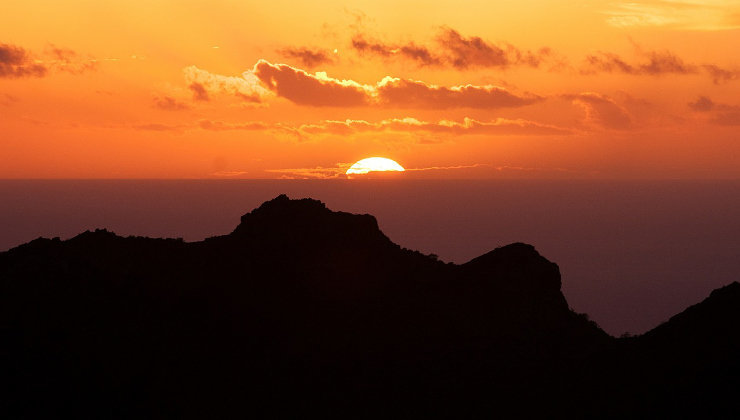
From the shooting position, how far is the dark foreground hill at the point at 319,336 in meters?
43.5

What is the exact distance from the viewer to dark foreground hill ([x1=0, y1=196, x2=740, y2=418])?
43.5 m

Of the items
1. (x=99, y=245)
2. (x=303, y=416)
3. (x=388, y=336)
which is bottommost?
(x=303, y=416)

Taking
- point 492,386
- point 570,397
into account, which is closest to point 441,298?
point 492,386

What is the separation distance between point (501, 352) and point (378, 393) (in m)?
8.66

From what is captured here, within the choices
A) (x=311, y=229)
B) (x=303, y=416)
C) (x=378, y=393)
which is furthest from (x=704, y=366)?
(x=311, y=229)

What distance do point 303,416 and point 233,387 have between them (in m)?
4.52

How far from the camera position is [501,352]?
5112cm

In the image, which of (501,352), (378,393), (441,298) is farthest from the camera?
(441,298)

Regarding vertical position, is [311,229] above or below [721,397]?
above

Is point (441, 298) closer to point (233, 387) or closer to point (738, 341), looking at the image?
point (233, 387)

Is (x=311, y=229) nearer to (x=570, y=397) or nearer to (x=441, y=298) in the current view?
(x=441, y=298)

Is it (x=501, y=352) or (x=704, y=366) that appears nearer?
(x=704, y=366)

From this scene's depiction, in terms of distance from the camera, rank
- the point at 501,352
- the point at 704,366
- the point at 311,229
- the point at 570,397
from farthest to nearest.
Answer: the point at 311,229 < the point at 501,352 < the point at 570,397 < the point at 704,366

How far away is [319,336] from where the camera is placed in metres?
51.6
